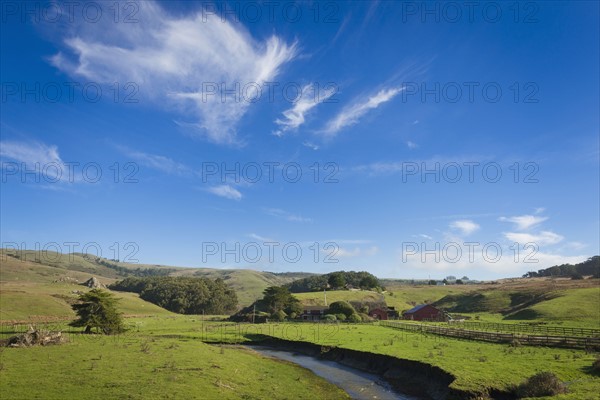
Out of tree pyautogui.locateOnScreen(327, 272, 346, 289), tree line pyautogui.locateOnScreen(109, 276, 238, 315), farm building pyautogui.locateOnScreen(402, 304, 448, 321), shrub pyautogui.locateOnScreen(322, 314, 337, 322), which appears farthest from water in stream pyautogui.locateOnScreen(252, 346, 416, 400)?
tree line pyautogui.locateOnScreen(109, 276, 238, 315)

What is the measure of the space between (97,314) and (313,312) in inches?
2863

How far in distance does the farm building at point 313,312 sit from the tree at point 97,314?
215 feet

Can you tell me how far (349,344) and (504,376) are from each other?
93.3 feet

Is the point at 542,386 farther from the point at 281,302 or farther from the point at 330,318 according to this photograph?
the point at 281,302

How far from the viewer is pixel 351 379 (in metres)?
41.0

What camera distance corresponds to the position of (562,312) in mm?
85062

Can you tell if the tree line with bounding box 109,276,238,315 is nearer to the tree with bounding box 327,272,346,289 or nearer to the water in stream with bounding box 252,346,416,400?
the tree with bounding box 327,272,346,289

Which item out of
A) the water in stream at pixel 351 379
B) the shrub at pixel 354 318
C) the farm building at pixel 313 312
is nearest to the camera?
the water in stream at pixel 351 379

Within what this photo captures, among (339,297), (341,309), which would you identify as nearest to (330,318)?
(341,309)

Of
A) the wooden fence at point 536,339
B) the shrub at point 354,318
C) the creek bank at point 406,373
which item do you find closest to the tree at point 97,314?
the creek bank at point 406,373

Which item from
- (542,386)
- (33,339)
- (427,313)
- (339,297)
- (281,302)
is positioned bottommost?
(427,313)

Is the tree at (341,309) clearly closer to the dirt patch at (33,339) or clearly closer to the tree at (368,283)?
the tree at (368,283)

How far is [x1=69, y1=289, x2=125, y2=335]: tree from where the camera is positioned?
2397 inches

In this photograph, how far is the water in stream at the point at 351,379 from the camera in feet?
112
